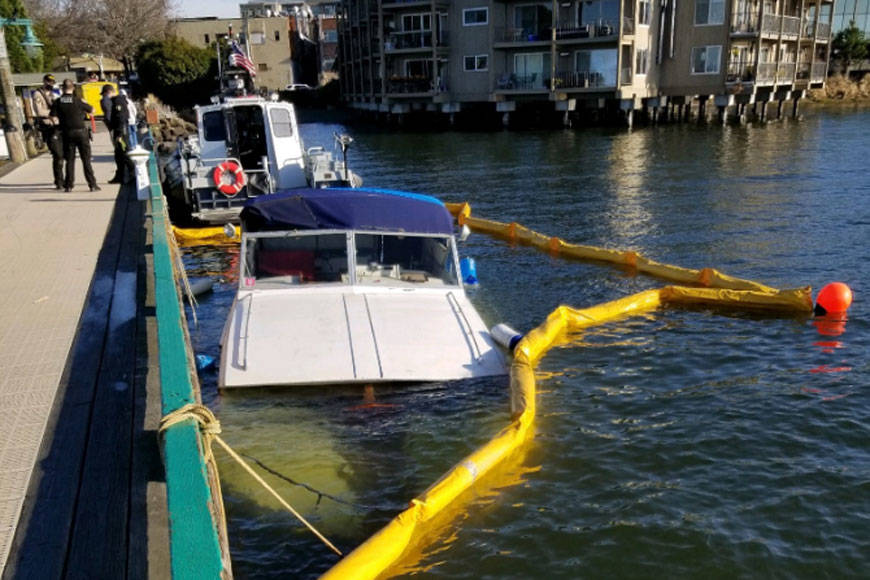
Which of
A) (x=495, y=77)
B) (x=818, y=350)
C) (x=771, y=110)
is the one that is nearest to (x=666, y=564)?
(x=818, y=350)

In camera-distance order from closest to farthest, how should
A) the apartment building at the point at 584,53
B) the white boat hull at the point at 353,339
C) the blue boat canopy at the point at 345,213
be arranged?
the white boat hull at the point at 353,339 < the blue boat canopy at the point at 345,213 < the apartment building at the point at 584,53

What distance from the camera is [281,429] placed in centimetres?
834

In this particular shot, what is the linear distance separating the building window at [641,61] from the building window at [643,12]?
181 cm

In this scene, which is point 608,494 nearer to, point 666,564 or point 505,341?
point 666,564

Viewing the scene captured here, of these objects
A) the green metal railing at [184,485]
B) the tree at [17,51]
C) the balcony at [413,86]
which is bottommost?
the green metal railing at [184,485]

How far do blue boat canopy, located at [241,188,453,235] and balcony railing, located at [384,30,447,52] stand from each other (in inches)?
1819

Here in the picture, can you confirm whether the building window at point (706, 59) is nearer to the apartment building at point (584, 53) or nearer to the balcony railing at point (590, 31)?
the apartment building at point (584, 53)

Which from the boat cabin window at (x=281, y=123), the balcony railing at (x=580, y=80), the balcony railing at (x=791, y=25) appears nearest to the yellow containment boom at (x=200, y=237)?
the boat cabin window at (x=281, y=123)

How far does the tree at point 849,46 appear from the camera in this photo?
2977 inches

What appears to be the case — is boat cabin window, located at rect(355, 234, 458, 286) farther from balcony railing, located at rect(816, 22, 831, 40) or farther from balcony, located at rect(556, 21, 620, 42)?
balcony railing, located at rect(816, 22, 831, 40)

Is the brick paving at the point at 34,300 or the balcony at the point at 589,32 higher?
the balcony at the point at 589,32

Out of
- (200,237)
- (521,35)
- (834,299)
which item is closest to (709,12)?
(521,35)

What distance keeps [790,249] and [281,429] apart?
47.9 ft

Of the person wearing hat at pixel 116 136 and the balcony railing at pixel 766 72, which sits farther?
the balcony railing at pixel 766 72
